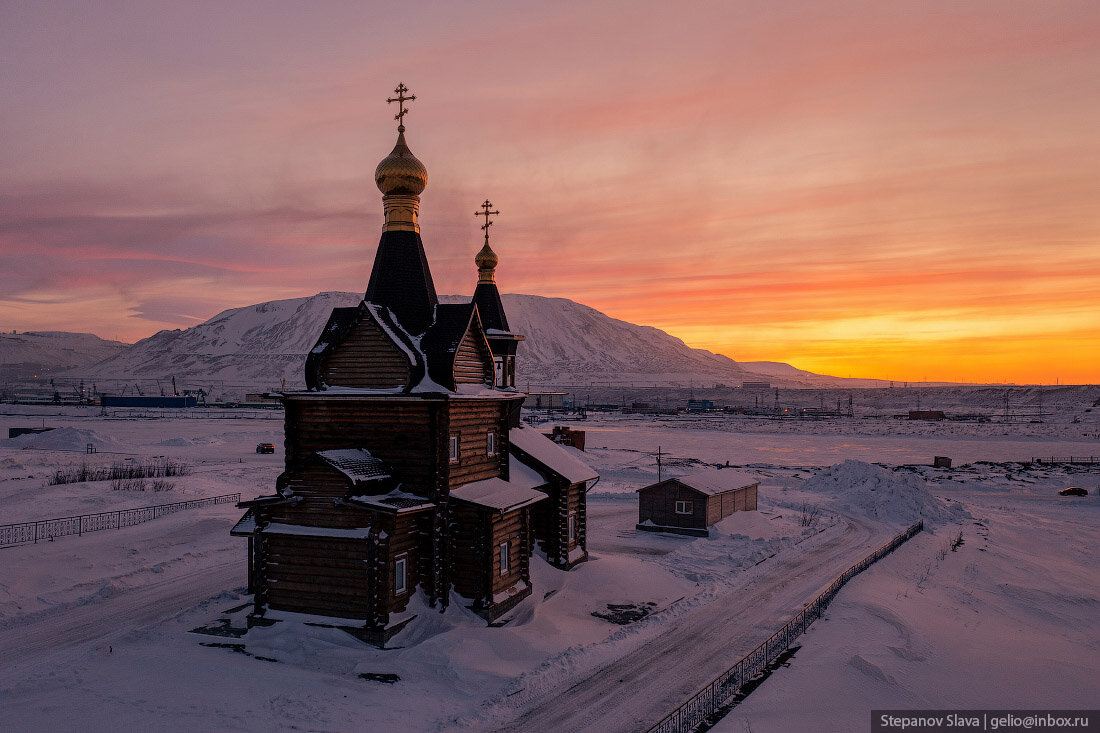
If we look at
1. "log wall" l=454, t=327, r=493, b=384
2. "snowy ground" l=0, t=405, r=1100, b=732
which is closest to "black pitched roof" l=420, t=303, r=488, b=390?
"log wall" l=454, t=327, r=493, b=384

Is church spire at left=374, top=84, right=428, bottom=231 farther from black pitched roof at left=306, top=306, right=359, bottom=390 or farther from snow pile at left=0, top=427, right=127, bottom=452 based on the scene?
snow pile at left=0, top=427, right=127, bottom=452

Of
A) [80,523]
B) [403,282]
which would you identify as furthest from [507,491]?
[80,523]

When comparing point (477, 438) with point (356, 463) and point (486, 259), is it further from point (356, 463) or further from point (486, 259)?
point (486, 259)

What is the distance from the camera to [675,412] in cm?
14425

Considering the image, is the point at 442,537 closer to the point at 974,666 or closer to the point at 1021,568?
the point at 974,666

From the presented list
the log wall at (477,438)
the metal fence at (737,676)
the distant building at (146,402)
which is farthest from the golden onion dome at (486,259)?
the distant building at (146,402)

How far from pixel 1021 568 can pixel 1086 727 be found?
14.4m

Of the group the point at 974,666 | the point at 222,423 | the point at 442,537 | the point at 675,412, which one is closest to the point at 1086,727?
the point at 974,666

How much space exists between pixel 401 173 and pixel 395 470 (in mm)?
8650

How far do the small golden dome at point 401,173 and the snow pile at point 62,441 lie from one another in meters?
50.4

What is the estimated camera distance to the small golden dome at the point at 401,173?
65.6 ft

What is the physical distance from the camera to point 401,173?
65.6 ft

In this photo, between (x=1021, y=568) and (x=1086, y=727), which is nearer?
(x=1086, y=727)

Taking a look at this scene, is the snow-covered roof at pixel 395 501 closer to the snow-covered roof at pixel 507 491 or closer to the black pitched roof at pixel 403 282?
the snow-covered roof at pixel 507 491
